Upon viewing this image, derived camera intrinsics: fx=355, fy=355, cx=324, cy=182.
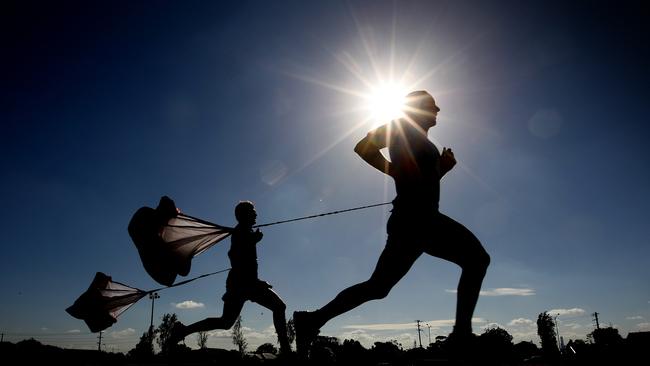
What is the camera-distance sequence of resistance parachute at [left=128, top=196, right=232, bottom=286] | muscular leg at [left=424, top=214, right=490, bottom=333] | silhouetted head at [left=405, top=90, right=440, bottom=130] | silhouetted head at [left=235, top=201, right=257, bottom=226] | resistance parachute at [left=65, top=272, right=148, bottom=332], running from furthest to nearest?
silhouetted head at [left=235, top=201, right=257, bottom=226]
resistance parachute at [left=65, top=272, right=148, bottom=332]
resistance parachute at [left=128, top=196, right=232, bottom=286]
silhouetted head at [left=405, top=90, right=440, bottom=130]
muscular leg at [left=424, top=214, right=490, bottom=333]

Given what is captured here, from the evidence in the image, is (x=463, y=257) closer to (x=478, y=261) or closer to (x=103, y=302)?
(x=478, y=261)

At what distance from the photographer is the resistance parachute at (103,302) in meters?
5.85

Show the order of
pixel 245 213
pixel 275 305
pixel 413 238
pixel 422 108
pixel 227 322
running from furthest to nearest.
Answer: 1. pixel 245 213
2. pixel 275 305
3. pixel 227 322
4. pixel 422 108
5. pixel 413 238

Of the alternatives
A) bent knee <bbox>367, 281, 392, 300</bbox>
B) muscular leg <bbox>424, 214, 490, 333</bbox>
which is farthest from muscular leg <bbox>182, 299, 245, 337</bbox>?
muscular leg <bbox>424, 214, 490, 333</bbox>

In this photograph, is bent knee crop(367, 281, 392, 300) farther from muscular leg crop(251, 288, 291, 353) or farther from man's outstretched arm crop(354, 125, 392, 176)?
muscular leg crop(251, 288, 291, 353)

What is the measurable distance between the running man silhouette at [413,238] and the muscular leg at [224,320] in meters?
2.51

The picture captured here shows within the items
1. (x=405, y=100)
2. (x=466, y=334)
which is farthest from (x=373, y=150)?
(x=466, y=334)

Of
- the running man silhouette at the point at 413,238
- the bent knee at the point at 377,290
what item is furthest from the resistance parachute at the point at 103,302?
the bent knee at the point at 377,290

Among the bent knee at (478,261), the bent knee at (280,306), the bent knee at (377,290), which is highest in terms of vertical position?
the bent knee at (478,261)

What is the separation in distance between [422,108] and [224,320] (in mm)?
4316

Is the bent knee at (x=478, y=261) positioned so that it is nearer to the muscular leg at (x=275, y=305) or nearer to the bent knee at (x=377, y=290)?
the bent knee at (x=377, y=290)

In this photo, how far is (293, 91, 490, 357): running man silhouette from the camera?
3002 millimetres

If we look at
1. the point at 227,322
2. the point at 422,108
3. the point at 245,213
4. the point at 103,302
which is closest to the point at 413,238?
the point at 422,108

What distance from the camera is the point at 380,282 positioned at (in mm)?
3180
